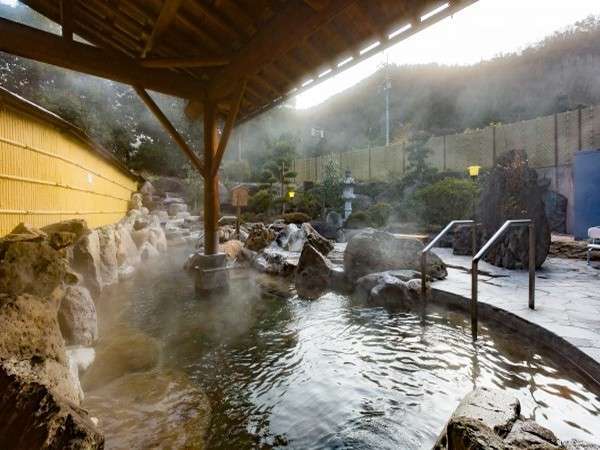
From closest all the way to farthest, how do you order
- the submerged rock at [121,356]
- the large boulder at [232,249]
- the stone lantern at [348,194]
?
the submerged rock at [121,356], the large boulder at [232,249], the stone lantern at [348,194]

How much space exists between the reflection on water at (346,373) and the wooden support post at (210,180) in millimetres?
1546

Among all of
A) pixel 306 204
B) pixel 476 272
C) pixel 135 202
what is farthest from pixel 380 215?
pixel 135 202

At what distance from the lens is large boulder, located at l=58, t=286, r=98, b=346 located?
11.8 ft

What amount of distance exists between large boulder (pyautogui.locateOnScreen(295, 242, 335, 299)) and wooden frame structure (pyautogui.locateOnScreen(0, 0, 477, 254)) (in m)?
2.68

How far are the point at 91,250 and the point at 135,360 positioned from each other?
134 inches

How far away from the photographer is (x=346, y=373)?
10.3ft

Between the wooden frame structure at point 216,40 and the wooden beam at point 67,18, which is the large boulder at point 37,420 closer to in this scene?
the wooden frame structure at point 216,40

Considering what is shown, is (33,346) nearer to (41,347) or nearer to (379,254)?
(41,347)

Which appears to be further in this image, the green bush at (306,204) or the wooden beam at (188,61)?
the green bush at (306,204)

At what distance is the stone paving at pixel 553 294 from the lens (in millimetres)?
3307

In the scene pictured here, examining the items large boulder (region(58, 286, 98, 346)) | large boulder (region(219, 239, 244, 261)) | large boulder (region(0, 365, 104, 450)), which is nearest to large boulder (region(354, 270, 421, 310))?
large boulder (region(58, 286, 98, 346))

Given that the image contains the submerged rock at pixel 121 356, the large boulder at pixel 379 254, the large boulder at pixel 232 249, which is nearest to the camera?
the submerged rock at pixel 121 356

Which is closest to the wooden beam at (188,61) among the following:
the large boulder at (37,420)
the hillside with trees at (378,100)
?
the large boulder at (37,420)

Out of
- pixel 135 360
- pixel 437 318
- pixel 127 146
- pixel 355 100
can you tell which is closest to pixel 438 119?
pixel 355 100
